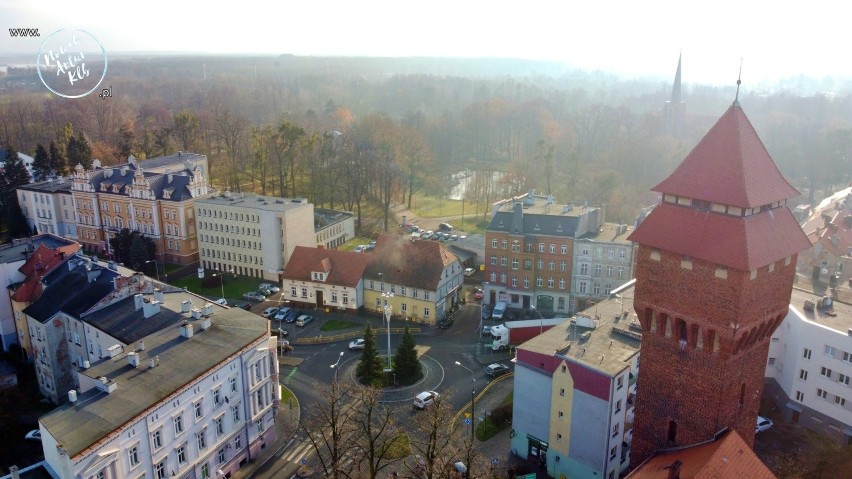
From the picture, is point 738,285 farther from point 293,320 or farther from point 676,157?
point 676,157

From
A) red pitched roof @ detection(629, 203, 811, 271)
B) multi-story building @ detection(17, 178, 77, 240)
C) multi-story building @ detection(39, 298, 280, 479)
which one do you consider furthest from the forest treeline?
red pitched roof @ detection(629, 203, 811, 271)

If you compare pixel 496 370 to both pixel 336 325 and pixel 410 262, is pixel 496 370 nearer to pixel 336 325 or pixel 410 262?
pixel 410 262

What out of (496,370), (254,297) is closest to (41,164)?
(254,297)

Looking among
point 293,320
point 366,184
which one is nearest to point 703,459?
point 293,320

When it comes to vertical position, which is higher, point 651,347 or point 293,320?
point 651,347

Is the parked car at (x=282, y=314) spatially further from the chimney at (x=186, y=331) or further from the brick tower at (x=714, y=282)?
the brick tower at (x=714, y=282)
